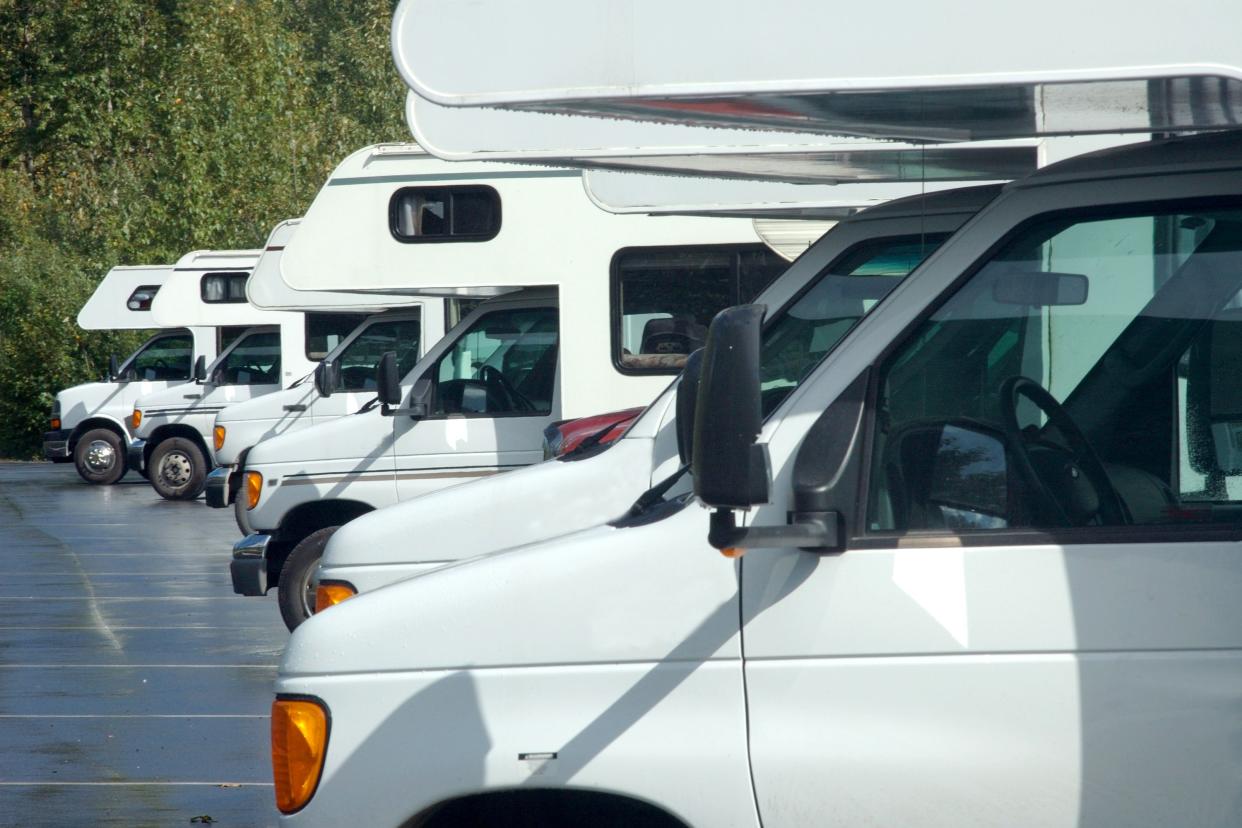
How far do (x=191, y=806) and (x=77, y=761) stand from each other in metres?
1.06

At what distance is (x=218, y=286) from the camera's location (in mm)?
21578

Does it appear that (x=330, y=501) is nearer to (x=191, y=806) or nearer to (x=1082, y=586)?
(x=191, y=806)

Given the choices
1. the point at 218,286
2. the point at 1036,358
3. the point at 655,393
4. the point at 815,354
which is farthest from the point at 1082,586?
the point at 218,286

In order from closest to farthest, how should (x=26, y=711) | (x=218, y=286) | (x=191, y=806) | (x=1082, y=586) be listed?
1. (x=1082, y=586)
2. (x=191, y=806)
3. (x=26, y=711)
4. (x=218, y=286)

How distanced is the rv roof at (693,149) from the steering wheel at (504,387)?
5.89 meters

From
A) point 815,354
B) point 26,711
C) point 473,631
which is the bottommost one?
point 26,711

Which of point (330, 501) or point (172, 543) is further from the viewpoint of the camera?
point (172, 543)

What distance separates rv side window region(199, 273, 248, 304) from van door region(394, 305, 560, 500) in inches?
469

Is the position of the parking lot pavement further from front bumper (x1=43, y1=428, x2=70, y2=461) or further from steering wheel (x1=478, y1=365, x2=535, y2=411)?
front bumper (x1=43, y1=428, x2=70, y2=461)

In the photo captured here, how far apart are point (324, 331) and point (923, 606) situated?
614 inches

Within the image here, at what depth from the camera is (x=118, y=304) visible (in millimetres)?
24281

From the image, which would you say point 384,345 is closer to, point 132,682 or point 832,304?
point 132,682

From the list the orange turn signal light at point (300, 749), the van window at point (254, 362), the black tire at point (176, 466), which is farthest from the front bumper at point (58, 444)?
the orange turn signal light at point (300, 749)

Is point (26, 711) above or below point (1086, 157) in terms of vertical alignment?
below
